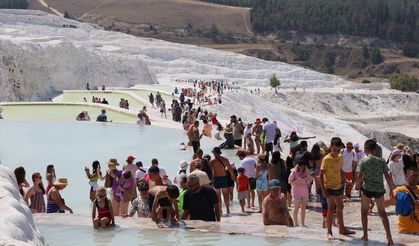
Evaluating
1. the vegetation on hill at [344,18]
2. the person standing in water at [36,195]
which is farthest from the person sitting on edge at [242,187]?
the vegetation on hill at [344,18]

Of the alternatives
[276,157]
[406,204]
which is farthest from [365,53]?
[406,204]

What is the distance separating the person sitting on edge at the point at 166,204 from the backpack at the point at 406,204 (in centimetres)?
225

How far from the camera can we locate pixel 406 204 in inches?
352

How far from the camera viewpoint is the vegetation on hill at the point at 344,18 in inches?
5576

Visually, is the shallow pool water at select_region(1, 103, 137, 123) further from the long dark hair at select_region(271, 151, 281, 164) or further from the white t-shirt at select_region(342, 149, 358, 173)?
the long dark hair at select_region(271, 151, 281, 164)

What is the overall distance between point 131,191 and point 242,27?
140m

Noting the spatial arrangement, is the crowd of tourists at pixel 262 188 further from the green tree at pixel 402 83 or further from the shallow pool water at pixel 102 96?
the green tree at pixel 402 83

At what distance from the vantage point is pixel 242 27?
150 metres

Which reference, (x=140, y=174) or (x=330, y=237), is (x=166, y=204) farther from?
(x=140, y=174)

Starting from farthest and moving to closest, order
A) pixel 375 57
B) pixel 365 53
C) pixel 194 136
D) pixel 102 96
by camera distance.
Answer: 1. pixel 365 53
2. pixel 375 57
3. pixel 102 96
4. pixel 194 136

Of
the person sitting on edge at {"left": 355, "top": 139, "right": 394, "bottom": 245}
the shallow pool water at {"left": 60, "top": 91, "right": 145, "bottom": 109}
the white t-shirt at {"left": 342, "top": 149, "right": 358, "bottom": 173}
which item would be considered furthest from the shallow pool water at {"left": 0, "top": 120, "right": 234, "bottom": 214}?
the shallow pool water at {"left": 60, "top": 91, "right": 145, "bottom": 109}

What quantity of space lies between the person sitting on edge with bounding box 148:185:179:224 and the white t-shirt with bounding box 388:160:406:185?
3.93m

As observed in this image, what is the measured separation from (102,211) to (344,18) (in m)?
137

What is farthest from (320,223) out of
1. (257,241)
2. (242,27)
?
(242,27)
